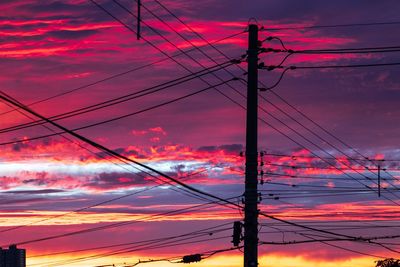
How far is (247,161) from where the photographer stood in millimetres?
35844

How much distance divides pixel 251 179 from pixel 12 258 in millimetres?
154829

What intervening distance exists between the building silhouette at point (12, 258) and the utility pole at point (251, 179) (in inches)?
5585

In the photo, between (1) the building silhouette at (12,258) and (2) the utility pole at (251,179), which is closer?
(2) the utility pole at (251,179)

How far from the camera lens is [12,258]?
18288cm

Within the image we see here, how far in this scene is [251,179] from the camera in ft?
118

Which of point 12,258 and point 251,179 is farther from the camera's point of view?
point 12,258

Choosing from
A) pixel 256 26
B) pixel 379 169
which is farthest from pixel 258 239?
pixel 379 169

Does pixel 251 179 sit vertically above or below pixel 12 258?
above

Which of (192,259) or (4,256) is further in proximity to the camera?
(4,256)

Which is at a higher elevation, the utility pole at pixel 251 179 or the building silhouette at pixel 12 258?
the utility pole at pixel 251 179

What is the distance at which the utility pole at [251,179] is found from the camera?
1404 inches

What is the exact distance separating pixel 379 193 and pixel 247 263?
44.2 ft

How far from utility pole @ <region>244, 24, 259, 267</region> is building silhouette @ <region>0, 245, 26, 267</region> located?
142 m

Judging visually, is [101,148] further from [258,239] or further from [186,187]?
[258,239]
